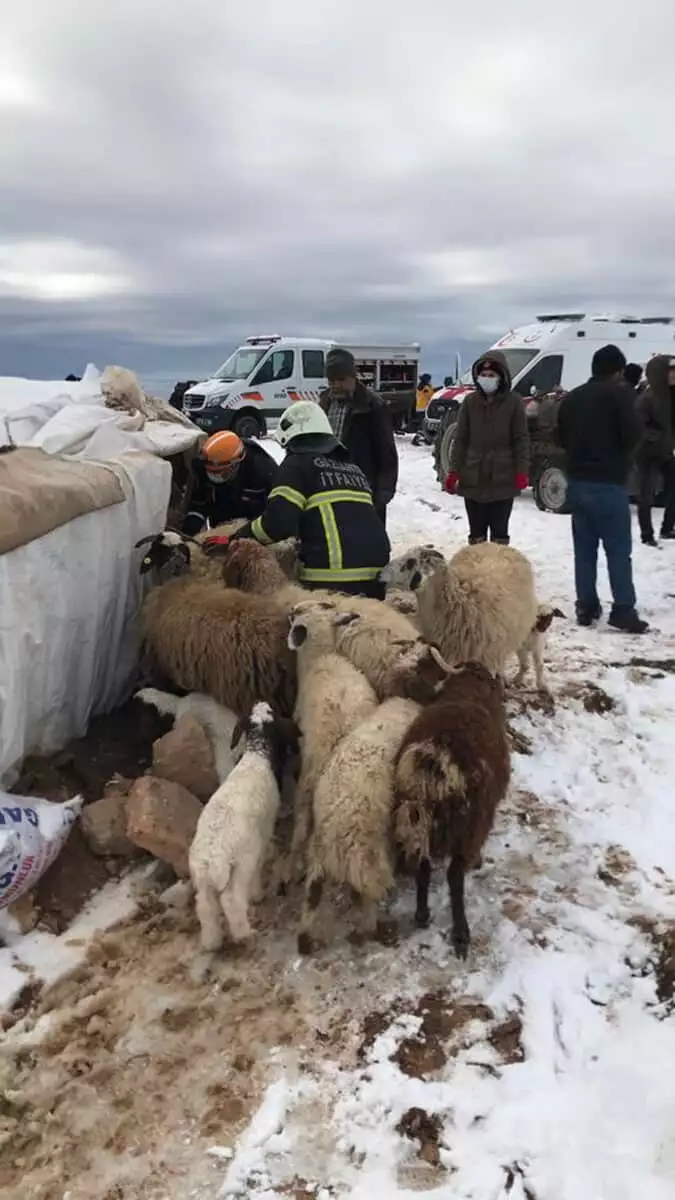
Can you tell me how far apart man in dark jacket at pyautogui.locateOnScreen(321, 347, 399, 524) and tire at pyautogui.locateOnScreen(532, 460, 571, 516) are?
653 centimetres

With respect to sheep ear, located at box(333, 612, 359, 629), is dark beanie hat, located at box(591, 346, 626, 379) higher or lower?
higher

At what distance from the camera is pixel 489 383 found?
6.94m

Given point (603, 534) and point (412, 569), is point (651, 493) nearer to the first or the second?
point (603, 534)

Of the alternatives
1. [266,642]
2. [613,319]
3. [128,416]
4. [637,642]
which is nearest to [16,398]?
[128,416]

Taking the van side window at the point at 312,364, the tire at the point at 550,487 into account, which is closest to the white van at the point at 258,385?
the van side window at the point at 312,364

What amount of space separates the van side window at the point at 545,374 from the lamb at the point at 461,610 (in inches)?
425

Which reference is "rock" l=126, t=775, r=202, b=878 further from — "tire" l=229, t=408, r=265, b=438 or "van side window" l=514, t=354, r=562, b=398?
"tire" l=229, t=408, r=265, b=438

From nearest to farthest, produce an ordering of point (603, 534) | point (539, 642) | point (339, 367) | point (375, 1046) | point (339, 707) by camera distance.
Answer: point (375, 1046) < point (339, 707) < point (539, 642) < point (339, 367) < point (603, 534)

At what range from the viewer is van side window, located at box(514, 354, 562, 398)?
50.0 ft

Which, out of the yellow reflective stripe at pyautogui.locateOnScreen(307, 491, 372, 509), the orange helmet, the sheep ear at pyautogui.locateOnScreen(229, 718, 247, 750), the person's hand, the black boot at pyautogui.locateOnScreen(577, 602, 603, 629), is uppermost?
the orange helmet

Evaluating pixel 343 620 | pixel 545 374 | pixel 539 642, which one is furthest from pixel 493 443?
pixel 545 374

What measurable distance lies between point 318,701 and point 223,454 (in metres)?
2.77

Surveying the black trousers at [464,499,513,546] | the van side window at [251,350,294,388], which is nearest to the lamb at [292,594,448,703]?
the black trousers at [464,499,513,546]

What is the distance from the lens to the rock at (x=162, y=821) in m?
3.63
